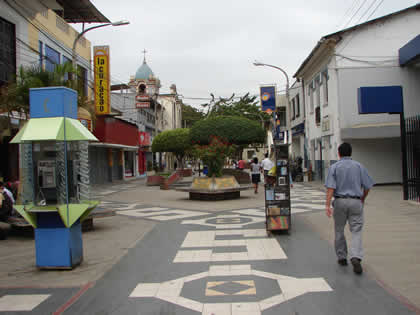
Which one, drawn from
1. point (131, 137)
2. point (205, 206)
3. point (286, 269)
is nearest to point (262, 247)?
point (286, 269)

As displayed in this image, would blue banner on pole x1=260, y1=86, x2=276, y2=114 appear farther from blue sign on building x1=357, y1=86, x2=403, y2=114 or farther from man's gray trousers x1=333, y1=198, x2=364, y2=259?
man's gray trousers x1=333, y1=198, x2=364, y2=259

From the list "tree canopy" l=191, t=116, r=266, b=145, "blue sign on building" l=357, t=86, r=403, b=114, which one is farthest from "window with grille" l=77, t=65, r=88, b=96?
"blue sign on building" l=357, t=86, r=403, b=114

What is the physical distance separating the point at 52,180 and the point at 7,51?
38.5 ft

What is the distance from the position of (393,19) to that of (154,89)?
28.6 meters

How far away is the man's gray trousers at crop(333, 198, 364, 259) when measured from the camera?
5.95 meters

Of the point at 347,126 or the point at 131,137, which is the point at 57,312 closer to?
the point at 347,126

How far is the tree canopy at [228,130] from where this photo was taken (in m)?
26.1

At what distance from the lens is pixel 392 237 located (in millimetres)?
8312

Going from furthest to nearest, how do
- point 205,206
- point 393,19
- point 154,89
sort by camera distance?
point 154,89
point 393,19
point 205,206

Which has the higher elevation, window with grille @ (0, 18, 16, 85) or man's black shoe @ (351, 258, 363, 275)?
window with grille @ (0, 18, 16, 85)

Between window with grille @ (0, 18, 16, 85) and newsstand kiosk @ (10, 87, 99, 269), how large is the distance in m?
10.5

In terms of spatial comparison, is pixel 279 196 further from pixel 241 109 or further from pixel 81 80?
pixel 241 109

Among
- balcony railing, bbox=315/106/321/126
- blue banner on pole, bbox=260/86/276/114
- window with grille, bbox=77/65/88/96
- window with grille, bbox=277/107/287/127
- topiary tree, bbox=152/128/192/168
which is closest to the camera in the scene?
window with grille, bbox=77/65/88/96

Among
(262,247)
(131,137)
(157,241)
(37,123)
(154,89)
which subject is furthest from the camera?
(154,89)
